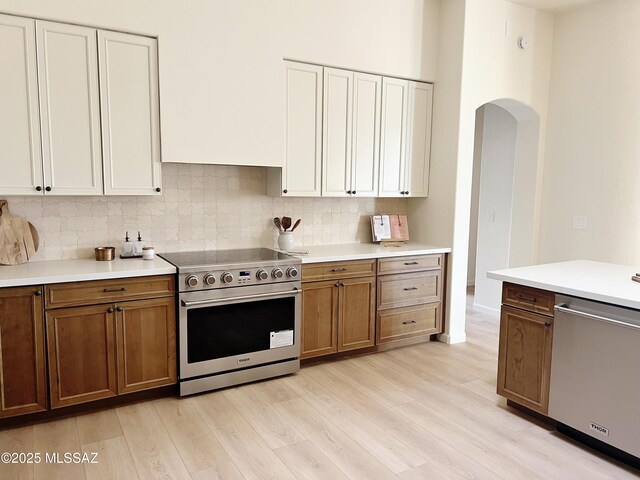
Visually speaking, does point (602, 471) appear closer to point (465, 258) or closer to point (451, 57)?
point (465, 258)

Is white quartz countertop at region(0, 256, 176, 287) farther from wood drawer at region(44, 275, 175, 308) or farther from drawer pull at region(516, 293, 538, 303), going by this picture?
drawer pull at region(516, 293, 538, 303)

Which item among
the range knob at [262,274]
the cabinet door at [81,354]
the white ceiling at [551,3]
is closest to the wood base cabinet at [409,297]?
the range knob at [262,274]

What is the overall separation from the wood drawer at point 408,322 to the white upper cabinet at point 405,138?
1.03 meters

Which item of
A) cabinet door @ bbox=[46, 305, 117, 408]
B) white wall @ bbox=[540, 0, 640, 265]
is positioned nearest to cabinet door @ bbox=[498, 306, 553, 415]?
white wall @ bbox=[540, 0, 640, 265]

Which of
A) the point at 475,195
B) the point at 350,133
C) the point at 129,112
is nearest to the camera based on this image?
the point at 129,112

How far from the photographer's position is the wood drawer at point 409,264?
3897 mm

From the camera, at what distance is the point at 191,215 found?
3633mm

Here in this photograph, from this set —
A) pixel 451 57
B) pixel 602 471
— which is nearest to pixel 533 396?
pixel 602 471

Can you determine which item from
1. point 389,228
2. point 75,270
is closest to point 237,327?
point 75,270

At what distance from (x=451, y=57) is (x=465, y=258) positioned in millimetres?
1791

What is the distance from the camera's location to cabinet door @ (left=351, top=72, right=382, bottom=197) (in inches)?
155

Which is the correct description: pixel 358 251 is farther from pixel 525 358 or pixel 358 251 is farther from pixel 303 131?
pixel 525 358

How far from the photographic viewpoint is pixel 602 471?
7.82 ft

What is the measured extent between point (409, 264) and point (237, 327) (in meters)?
1.60
